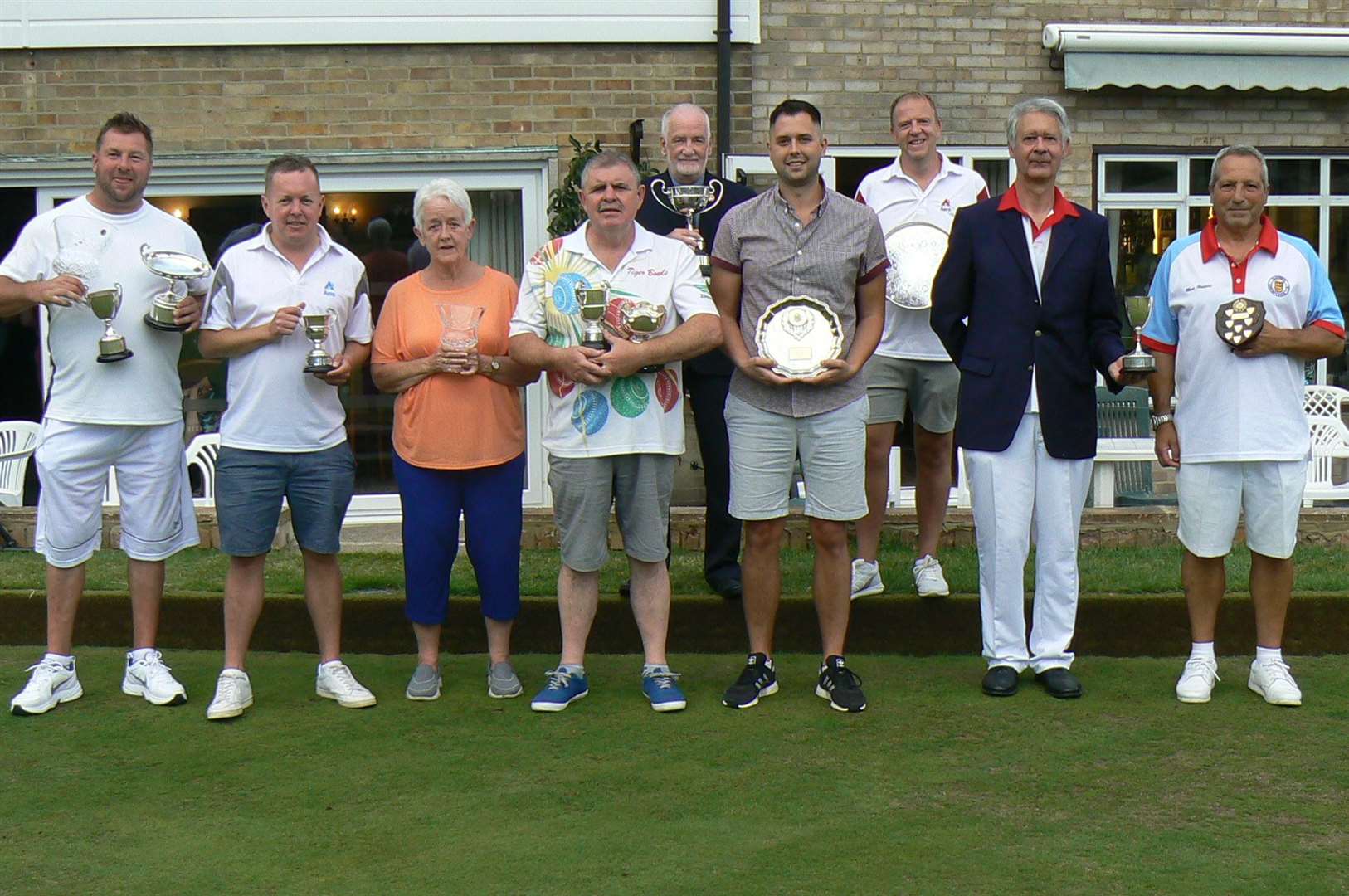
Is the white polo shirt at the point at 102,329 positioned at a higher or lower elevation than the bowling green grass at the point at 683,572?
higher

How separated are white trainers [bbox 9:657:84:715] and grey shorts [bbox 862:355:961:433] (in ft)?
10.1

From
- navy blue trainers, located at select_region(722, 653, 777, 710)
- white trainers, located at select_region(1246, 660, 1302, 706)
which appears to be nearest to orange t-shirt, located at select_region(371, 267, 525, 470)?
navy blue trainers, located at select_region(722, 653, 777, 710)

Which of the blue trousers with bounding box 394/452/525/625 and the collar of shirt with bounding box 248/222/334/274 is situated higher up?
the collar of shirt with bounding box 248/222/334/274

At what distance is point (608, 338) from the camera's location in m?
5.21

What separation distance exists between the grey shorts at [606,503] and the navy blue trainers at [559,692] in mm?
364

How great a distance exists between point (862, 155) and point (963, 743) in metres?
5.19

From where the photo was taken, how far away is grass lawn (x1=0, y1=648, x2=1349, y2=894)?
12.6 ft

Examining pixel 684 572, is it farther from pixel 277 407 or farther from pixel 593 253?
pixel 277 407

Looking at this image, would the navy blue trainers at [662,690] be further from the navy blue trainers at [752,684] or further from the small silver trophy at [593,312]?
the small silver trophy at [593,312]

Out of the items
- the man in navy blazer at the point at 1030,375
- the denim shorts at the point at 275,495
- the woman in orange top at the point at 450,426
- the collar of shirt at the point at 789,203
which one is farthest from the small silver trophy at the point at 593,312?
the man in navy blazer at the point at 1030,375

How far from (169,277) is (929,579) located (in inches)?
121

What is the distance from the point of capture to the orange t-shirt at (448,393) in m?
5.34

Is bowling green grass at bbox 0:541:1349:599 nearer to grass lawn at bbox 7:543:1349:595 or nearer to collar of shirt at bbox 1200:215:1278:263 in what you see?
grass lawn at bbox 7:543:1349:595

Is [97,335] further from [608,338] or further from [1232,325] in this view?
[1232,325]
